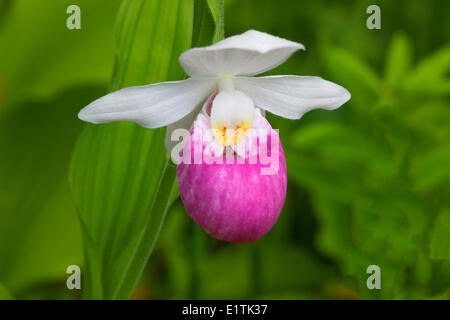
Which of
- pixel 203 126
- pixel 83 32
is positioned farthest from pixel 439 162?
pixel 83 32

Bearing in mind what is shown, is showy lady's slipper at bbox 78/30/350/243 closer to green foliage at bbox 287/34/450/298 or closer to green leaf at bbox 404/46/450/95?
green foliage at bbox 287/34/450/298

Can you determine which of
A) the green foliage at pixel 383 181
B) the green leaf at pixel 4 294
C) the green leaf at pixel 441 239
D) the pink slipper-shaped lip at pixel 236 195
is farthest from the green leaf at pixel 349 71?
the green leaf at pixel 4 294

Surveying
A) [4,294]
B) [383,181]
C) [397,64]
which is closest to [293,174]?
[383,181]

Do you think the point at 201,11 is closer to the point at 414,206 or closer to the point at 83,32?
the point at 414,206

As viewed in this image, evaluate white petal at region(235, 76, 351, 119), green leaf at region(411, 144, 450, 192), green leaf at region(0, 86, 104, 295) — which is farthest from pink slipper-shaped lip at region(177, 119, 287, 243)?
green leaf at region(0, 86, 104, 295)

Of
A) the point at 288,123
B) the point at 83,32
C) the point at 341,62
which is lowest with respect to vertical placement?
the point at 288,123

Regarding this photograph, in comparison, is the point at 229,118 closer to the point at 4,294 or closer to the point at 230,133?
the point at 230,133
